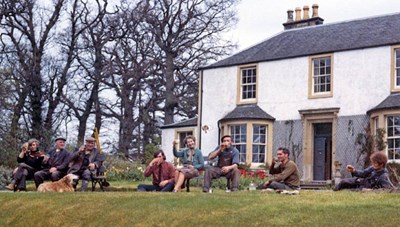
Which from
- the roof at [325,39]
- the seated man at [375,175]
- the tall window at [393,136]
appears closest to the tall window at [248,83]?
the roof at [325,39]

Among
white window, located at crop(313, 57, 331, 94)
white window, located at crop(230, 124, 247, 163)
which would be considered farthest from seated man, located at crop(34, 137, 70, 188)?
white window, located at crop(313, 57, 331, 94)

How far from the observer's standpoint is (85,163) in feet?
52.0

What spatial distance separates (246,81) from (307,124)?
11.8 ft

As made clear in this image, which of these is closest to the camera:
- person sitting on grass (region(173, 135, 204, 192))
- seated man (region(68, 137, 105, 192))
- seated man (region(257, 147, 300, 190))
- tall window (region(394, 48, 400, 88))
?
seated man (region(257, 147, 300, 190))

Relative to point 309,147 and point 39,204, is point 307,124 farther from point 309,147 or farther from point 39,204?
point 39,204

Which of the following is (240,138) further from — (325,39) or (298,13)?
(298,13)

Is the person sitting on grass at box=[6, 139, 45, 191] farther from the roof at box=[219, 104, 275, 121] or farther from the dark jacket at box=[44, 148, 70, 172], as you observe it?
the roof at box=[219, 104, 275, 121]

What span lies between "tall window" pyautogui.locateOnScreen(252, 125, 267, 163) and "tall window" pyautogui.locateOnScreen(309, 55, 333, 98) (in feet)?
8.07

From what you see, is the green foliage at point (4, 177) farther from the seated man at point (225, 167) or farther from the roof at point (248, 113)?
the roof at point (248, 113)

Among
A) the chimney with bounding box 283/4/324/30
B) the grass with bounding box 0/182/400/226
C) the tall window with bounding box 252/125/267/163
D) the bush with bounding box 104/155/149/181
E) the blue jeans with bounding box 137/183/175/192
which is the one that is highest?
the chimney with bounding box 283/4/324/30

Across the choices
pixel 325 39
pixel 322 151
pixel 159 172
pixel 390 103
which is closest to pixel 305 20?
pixel 325 39

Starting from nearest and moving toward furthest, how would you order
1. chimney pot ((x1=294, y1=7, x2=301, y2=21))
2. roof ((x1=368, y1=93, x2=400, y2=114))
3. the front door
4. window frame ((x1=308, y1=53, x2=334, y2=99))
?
roof ((x1=368, y1=93, x2=400, y2=114)) → window frame ((x1=308, y1=53, x2=334, y2=99)) → the front door → chimney pot ((x1=294, y1=7, x2=301, y2=21))

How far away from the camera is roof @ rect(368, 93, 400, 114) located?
2425cm

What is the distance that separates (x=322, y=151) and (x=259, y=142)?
2515 millimetres
